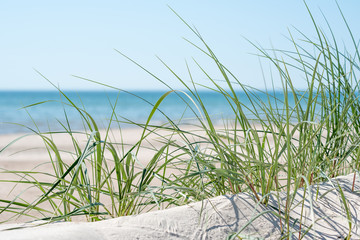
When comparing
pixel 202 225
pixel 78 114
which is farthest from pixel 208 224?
pixel 78 114

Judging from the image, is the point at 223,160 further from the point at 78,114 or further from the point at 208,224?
the point at 78,114

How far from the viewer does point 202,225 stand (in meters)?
0.95

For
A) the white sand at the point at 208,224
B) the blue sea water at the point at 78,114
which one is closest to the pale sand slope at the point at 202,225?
the white sand at the point at 208,224

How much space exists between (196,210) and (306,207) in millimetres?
277

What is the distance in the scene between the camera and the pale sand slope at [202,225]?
872 millimetres

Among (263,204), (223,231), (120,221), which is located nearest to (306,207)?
(263,204)

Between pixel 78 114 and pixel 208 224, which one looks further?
pixel 78 114

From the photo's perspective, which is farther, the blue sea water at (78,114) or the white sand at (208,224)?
the blue sea water at (78,114)

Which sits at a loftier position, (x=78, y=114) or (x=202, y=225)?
(x=202, y=225)

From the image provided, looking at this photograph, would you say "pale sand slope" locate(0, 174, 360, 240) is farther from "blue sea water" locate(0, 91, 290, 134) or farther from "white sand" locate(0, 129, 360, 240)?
"blue sea water" locate(0, 91, 290, 134)

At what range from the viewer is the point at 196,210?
99 centimetres

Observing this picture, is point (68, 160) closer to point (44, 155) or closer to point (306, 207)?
point (44, 155)

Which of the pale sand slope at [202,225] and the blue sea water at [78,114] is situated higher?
the pale sand slope at [202,225]

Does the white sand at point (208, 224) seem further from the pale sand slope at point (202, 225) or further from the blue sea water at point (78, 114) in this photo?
the blue sea water at point (78, 114)
